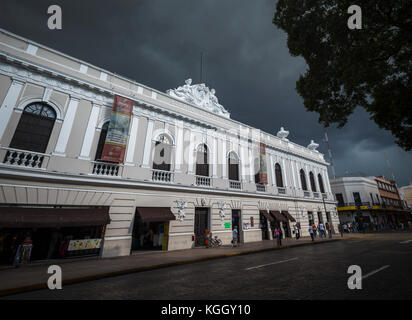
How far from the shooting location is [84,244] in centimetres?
1075

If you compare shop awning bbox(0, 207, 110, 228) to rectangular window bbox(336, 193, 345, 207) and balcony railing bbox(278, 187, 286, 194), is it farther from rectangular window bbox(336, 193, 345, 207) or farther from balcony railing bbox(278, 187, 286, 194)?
rectangular window bbox(336, 193, 345, 207)

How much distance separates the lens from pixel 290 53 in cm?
929

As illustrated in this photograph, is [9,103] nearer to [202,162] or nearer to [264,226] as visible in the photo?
[202,162]


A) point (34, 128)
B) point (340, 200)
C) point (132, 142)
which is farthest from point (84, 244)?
point (340, 200)

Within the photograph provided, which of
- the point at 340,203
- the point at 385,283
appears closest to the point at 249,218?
the point at 385,283

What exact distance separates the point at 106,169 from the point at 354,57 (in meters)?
13.7

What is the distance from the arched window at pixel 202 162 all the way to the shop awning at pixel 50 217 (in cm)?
800

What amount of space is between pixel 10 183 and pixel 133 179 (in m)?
5.82

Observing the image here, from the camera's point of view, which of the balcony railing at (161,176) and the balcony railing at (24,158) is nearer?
the balcony railing at (24,158)

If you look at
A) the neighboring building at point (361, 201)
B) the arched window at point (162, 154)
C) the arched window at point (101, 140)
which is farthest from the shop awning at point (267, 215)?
the neighboring building at point (361, 201)

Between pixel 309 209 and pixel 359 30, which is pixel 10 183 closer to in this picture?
pixel 359 30

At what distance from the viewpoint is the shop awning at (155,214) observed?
1209 centimetres

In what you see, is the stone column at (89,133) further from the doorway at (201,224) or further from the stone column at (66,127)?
the doorway at (201,224)

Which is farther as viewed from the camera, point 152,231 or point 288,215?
point 288,215
